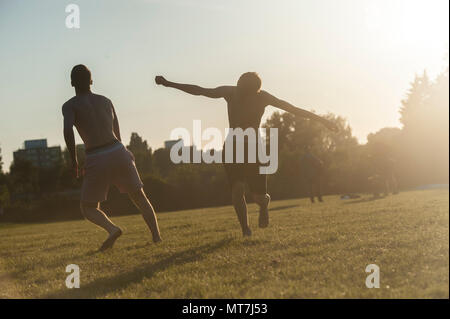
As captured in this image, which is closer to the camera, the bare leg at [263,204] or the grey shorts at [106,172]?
the grey shorts at [106,172]

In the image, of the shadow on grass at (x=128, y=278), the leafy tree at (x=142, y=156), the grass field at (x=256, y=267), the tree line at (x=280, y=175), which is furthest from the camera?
the leafy tree at (x=142, y=156)

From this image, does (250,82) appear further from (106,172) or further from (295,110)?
(106,172)

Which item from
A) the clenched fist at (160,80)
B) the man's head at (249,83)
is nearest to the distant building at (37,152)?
the clenched fist at (160,80)

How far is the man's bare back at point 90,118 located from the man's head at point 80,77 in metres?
0.12

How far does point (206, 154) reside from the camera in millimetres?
27359

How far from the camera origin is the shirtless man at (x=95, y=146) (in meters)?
5.34

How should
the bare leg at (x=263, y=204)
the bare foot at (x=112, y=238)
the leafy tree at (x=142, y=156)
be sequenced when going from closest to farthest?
the bare foot at (x=112, y=238), the bare leg at (x=263, y=204), the leafy tree at (x=142, y=156)

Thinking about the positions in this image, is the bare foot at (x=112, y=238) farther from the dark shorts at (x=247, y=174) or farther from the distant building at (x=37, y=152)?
the distant building at (x=37, y=152)

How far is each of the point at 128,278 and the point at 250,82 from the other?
314cm

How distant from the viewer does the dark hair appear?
5.92 m

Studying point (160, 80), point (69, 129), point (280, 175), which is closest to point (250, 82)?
point (160, 80)

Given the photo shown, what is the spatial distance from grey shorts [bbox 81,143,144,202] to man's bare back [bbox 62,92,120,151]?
5.6 inches

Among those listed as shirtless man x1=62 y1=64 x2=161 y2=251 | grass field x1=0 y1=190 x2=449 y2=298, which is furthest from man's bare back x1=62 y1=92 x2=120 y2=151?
grass field x1=0 y1=190 x2=449 y2=298

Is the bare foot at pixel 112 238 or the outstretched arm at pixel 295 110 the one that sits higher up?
the outstretched arm at pixel 295 110
